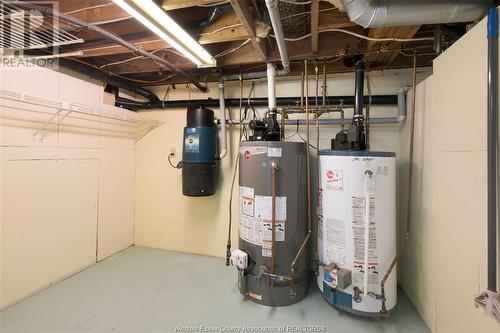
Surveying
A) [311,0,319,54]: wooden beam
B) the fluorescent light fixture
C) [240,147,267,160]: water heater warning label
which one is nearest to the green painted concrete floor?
[240,147,267,160]: water heater warning label

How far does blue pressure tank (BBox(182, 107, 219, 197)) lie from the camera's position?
100 inches

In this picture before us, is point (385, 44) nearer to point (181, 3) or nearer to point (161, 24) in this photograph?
point (181, 3)

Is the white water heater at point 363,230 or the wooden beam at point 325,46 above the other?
the wooden beam at point 325,46

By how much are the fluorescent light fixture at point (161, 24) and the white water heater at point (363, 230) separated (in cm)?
138

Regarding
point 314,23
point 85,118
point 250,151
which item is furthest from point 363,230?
point 85,118

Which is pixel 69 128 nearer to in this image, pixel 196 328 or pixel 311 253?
pixel 196 328

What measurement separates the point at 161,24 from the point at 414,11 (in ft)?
4.88

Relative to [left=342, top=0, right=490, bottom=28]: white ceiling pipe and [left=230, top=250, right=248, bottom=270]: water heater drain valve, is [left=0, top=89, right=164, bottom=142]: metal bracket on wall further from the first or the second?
[left=342, top=0, right=490, bottom=28]: white ceiling pipe

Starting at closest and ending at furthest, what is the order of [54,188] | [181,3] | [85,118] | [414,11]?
[414,11]
[181,3]
[54,188]
[85,118]

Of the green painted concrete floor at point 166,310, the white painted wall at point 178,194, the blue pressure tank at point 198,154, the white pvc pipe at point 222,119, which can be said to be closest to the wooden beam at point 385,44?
the white painted wall at point 178,194

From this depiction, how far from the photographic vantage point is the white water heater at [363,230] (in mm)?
1703

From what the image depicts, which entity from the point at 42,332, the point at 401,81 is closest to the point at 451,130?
the point at 401,81

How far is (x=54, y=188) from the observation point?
2.21 metres

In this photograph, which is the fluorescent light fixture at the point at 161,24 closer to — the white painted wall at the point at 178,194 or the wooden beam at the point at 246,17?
the wooden beam at the point at 246,17
